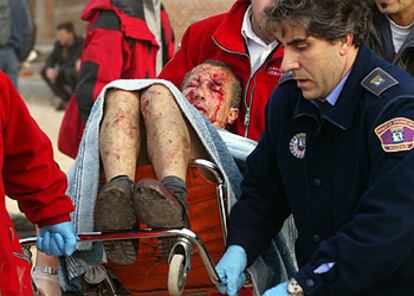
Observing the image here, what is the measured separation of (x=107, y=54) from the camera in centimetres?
598

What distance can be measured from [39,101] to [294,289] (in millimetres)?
13394

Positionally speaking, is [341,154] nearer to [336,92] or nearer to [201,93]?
[336,92]

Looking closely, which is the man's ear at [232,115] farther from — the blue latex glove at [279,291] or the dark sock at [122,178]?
the blue latex glove at [279,291]

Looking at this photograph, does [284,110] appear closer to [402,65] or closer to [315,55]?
[315,55]

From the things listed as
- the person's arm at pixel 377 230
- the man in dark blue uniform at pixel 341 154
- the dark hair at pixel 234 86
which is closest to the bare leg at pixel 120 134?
the man in dark blue uniform at pixel 341 154

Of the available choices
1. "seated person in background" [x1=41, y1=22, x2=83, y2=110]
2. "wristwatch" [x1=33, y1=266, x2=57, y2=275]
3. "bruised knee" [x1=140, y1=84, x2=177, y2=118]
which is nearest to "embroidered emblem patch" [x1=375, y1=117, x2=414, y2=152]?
"bruised knee" [x1=140, y1=84, x2=177, y2=118]

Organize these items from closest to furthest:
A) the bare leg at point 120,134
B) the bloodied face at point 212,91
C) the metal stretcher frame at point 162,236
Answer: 1. the metal stretcher frame at point 162,236
2. the bare leg at point 120,134
3. the bloodied face at point 212,91

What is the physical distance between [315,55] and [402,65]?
1.05 m

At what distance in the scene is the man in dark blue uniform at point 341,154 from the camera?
3.15 metres

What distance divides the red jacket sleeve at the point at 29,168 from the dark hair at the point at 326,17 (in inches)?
33.6

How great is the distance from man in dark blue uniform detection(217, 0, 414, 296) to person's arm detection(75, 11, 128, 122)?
250cm

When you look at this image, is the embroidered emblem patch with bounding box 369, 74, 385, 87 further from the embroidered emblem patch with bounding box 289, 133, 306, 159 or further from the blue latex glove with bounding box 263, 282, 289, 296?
the blue latex glove with bounding box 263, 282, 289, 296

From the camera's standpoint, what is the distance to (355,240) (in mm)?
3174

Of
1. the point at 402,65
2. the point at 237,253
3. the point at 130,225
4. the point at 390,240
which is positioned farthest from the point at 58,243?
the point at 402,65
